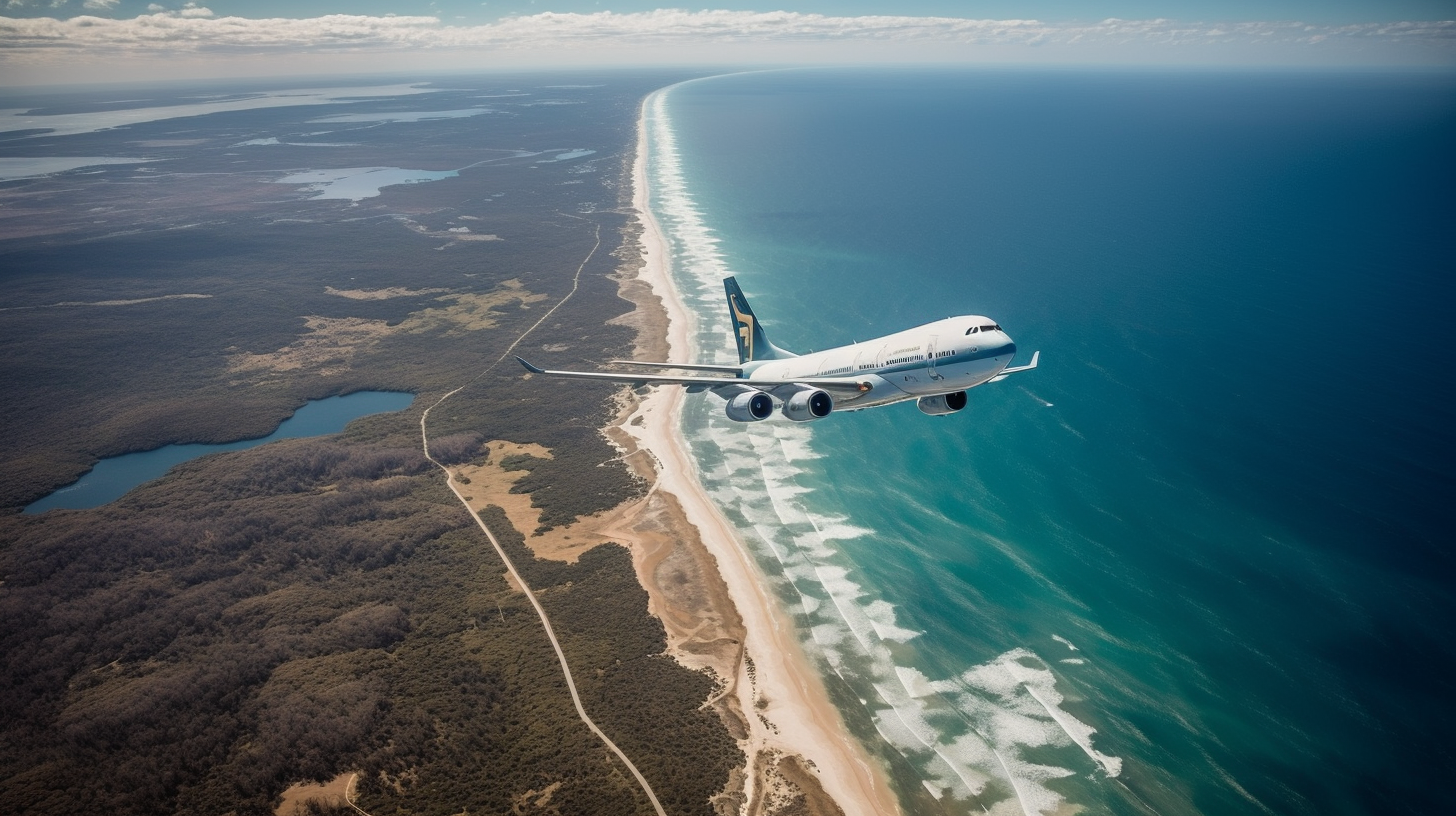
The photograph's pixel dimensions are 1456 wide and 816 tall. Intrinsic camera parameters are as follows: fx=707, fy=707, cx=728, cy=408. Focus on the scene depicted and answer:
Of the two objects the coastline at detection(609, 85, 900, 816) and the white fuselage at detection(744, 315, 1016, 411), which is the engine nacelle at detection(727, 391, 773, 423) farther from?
the coastline at detection(609, 85, 900, 816)

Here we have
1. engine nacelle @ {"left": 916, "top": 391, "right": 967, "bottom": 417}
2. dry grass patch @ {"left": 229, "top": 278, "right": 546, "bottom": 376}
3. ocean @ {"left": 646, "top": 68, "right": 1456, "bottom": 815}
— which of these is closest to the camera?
ocean @ {"left": 646, "top": 68, "right": 1456, "bottom": 815}

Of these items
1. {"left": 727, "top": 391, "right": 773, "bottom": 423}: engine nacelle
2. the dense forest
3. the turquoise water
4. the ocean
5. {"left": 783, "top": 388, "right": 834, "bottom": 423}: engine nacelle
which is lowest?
the turquoise water

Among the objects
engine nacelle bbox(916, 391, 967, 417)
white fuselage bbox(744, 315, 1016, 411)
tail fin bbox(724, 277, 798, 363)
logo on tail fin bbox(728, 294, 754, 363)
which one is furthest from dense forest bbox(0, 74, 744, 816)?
engine nacelle bbox(916, 391, 967, 417)

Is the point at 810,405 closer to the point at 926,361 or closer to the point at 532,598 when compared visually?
the point at 926,361

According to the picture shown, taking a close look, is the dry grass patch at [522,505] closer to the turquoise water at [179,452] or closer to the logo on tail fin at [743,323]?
the logo on tail fin at [743,323]

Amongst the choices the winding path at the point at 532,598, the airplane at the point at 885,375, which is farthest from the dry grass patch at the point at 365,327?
the airplane at the point at 885,375

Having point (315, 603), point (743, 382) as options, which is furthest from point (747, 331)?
point (315, 603)

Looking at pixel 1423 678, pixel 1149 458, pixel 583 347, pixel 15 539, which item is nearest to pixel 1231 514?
pixel 1149 458

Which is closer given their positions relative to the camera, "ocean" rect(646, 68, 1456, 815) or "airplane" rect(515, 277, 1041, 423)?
"airplane" rect(515, 277, 1041, 423)
